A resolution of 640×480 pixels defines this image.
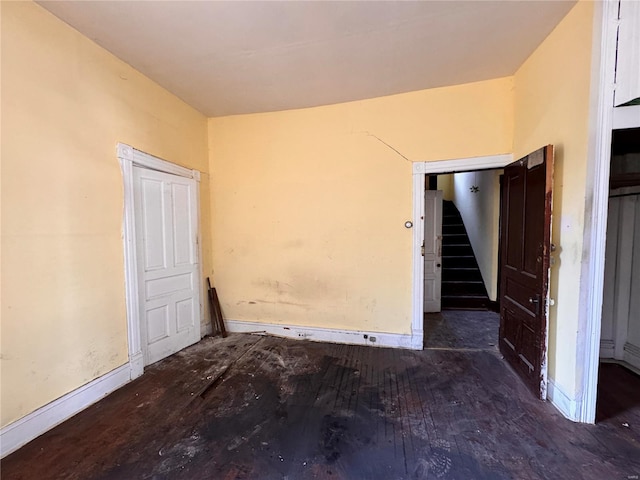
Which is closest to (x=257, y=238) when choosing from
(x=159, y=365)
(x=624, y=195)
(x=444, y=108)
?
(x=159, y=365)

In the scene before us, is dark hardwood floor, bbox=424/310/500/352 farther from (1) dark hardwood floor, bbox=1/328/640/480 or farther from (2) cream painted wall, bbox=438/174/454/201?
(2) cream painted wall, bbox=438/174/454/201

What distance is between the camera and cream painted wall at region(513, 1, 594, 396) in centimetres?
195

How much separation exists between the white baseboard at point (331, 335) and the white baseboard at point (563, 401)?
1.24 meters

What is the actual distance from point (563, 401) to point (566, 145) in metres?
1.89

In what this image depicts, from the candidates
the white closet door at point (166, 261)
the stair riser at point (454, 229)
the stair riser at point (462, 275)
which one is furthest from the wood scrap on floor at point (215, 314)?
the stair riser at point (454, 229)

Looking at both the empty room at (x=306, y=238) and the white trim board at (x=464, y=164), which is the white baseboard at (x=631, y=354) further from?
the white trim board at (x=464, y=164)

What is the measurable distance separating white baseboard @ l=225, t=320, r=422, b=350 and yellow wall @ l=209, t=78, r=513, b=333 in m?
0.08

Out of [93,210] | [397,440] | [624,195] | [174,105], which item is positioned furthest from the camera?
[174,105]

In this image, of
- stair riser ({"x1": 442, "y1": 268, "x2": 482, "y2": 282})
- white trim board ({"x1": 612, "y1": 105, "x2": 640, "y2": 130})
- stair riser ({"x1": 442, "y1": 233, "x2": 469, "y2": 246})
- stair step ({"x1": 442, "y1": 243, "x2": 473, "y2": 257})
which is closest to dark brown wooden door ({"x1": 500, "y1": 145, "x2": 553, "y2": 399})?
white trim board ({"x1": 612, "y1": 105, "x2": 640, "y2": 130})

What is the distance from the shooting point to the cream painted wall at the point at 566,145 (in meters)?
1.95

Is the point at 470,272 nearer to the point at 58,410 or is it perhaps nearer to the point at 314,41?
the point at 314,41

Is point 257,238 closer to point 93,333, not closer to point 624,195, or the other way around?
point 93,333

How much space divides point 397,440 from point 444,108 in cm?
313

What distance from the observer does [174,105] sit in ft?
10.7
